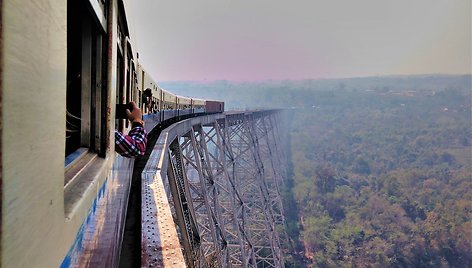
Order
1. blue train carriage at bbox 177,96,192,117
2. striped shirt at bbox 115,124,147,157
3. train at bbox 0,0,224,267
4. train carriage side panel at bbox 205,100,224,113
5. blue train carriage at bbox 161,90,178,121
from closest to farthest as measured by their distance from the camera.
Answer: train at bbox 0,0,224,267 < striped shirt at bbox 115,124,147,157 < blue train carriage at bbox 161,90,178,121 < blue train carriage at bbox 177,96,192,117 < train carriage side panel at bbox 205,100,224,113

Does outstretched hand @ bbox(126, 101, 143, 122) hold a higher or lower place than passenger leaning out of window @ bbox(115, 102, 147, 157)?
higher

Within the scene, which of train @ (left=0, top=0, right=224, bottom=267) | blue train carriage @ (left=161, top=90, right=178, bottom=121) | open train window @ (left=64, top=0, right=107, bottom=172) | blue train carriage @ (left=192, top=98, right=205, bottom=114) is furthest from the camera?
blue train carriage @ (left=192, top=98, right=205, bottom=114)

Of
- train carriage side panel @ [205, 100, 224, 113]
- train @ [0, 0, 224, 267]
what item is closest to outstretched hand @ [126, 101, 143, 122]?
train @ [0, 0, 224, 267]

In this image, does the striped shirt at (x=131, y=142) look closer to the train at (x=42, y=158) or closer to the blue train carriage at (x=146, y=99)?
the train at (x=42, y=158)

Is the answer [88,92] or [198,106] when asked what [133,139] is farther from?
[198,106]

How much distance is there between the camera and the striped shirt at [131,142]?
6.57ft

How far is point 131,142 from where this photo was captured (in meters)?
2.05

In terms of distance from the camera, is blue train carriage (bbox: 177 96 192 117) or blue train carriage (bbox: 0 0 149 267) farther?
blue train carriage (bbox: 177 96 192 117)

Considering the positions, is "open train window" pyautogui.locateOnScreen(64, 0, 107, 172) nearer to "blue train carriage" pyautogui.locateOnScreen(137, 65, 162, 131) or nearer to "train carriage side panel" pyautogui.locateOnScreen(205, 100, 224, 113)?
"blue train carriage" pyautogui.locateOnScreen(137, 65, 162, 131)

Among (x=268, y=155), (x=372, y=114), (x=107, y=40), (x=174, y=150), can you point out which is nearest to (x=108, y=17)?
(x=107, y=40)

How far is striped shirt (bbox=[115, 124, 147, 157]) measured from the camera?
200 centimetres

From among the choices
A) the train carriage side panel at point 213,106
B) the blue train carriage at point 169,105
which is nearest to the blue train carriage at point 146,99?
the blue train carriage at point 169,105

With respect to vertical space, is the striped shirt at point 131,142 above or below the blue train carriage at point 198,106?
below

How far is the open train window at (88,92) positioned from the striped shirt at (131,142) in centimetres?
49
